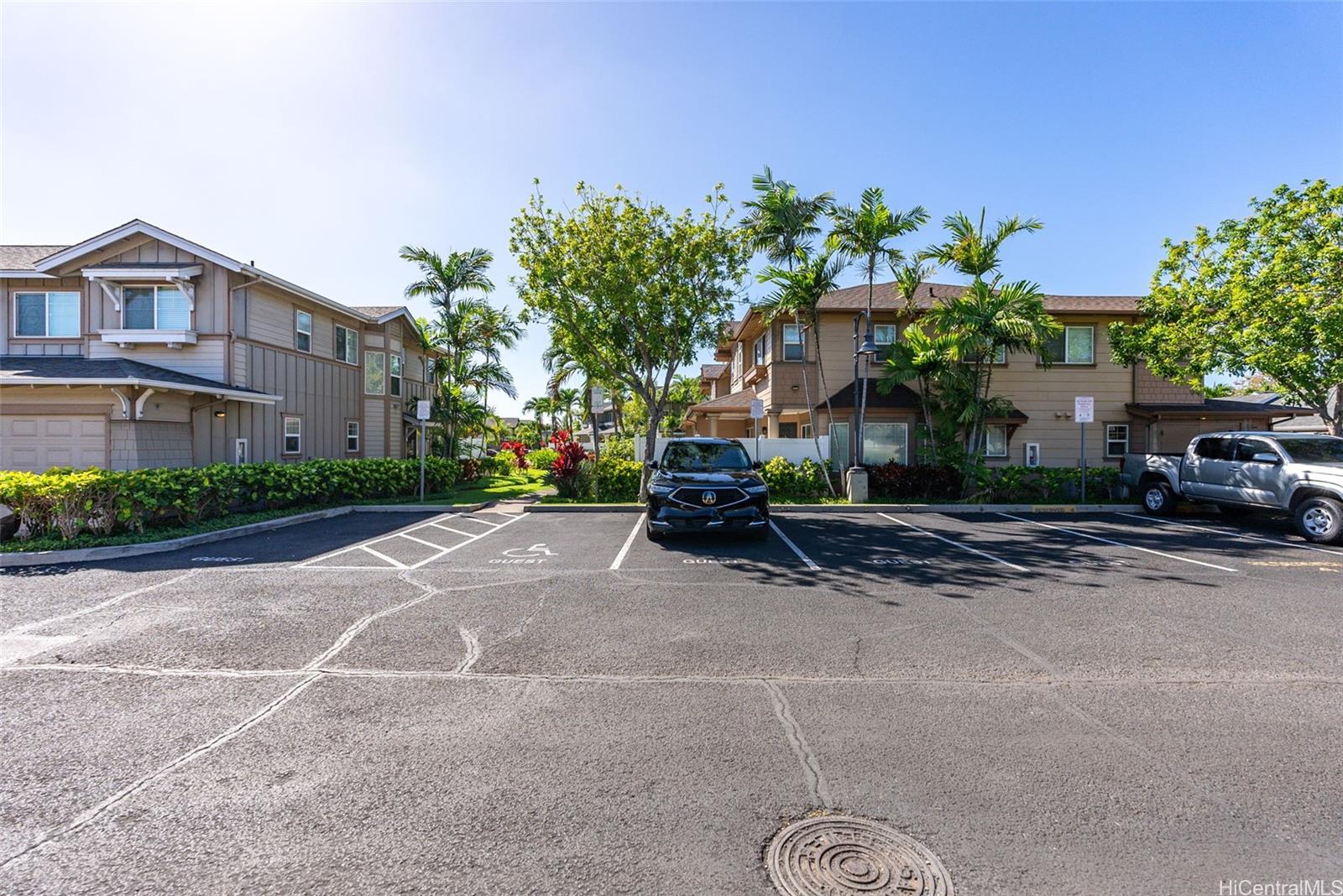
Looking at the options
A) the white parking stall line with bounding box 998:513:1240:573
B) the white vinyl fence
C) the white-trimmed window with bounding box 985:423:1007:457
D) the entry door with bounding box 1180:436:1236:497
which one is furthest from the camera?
the white-trimmed window with bounding box 985:423:1007:457

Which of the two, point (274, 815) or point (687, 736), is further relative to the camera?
point (687, 736)

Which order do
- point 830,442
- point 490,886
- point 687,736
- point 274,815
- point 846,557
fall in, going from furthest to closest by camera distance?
point 830,442, point 846,557, point 687,736, point 274,815, point 490,886

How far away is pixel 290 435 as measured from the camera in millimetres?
18734

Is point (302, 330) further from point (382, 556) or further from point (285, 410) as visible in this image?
point (382, 556)

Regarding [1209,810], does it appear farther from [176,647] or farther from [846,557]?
[176,647]

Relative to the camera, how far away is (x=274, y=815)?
295 cm

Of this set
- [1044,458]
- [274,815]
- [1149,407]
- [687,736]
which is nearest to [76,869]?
[274,815]

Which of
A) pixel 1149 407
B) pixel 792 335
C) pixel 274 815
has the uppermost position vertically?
pixel 792 335

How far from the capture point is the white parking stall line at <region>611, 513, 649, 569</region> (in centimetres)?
903

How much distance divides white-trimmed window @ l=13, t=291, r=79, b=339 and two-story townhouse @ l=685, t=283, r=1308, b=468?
1929 centimetres

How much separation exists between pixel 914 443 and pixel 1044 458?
15.0 feet

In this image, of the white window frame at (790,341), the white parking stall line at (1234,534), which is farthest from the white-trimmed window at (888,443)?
the white parking stall line at (1234,534)

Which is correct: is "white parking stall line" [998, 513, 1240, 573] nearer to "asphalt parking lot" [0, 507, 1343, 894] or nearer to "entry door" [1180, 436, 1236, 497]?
"asphalt parking lot" [0, 507, 1343, 894]
